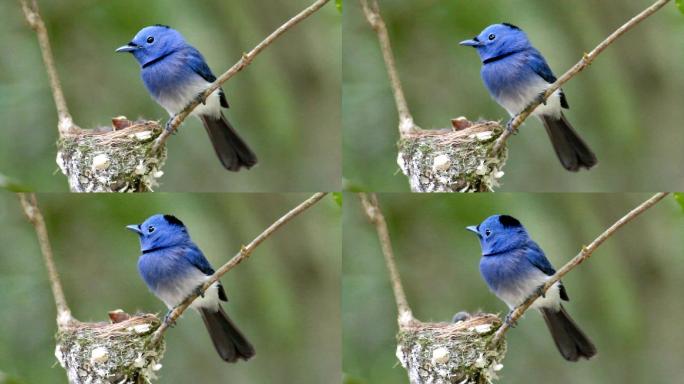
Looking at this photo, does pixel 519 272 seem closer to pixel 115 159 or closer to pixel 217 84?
pixel 217 84

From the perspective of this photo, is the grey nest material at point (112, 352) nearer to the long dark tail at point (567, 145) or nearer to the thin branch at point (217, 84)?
the thin branch at point (217, 84)

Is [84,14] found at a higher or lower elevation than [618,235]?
higher

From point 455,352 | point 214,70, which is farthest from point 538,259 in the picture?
point 214,70

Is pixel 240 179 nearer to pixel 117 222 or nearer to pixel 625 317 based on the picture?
pixel 117 222

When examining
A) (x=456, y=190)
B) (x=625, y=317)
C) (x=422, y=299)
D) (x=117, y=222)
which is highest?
(x=117, y=222)

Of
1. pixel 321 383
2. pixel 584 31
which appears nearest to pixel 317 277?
pixel 321 383

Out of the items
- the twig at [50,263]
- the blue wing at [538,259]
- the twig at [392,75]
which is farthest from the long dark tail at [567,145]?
the twig at [50,263]
